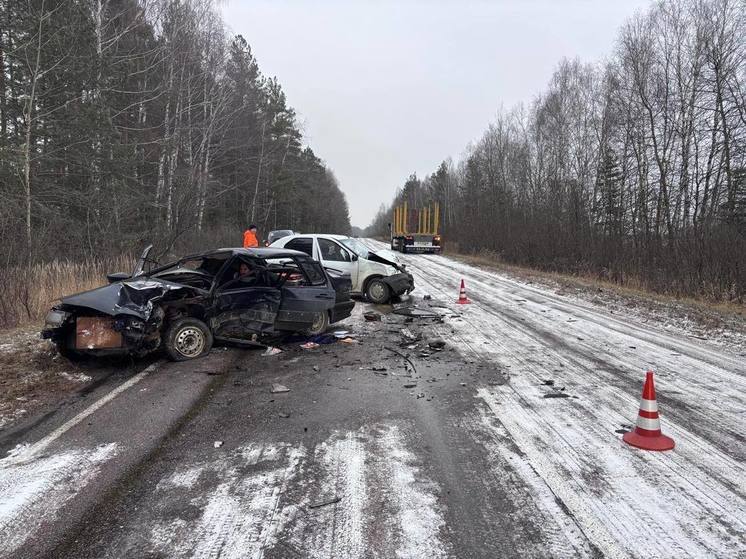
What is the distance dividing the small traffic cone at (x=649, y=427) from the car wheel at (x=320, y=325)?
4.98 metres

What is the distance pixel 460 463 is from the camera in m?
3.51

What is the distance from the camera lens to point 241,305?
22.2 feet

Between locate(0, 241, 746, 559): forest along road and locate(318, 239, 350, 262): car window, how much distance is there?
544 centimetres

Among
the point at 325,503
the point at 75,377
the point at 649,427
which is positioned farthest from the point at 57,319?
the point at 649,427

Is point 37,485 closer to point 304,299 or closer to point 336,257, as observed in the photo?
point 304,299

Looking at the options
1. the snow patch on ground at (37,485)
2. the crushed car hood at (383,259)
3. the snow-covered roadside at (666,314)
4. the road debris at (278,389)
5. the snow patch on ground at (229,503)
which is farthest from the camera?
the crushed car hood at (383,259)

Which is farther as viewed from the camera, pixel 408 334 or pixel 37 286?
pixel 37 286

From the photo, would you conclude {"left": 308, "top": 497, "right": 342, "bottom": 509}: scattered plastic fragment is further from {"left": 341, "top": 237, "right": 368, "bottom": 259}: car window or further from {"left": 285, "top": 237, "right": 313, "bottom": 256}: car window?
{"left": 341, "top": 237, "right": 368, "bottom": 259}: car window

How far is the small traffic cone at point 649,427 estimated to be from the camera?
3812mm

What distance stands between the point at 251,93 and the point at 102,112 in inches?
810

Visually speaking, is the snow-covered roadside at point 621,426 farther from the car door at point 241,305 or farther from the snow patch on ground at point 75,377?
the snow patch on ground at point 75,377

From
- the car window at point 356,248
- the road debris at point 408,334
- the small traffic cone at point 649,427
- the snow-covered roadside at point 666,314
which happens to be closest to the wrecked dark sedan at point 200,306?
the road debris at point 408,334

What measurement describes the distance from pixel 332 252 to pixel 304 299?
4520 mm

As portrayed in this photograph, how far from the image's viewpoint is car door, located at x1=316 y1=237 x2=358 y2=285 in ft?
38.0
